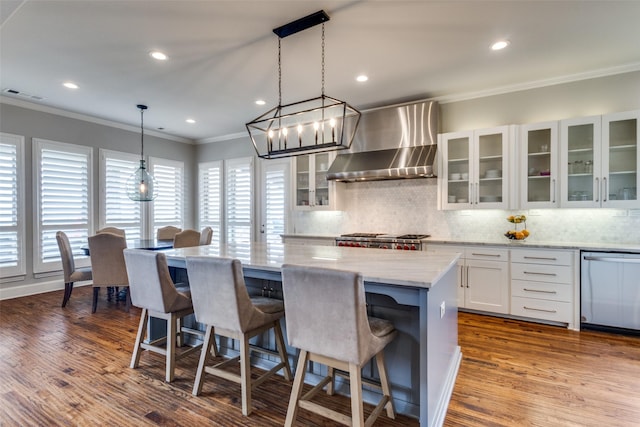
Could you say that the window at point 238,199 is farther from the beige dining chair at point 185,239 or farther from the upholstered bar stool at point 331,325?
the upholstered bar stool at point 331,325

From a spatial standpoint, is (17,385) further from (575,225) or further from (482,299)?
(575,225)

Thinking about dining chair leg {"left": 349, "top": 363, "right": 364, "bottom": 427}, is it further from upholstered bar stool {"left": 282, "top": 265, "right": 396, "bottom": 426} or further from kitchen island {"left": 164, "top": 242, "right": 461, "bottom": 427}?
kitchen island {"left": 164, "top": 242, "right": 461, "bottom": 427}

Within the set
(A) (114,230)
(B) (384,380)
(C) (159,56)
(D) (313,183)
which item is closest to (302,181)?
(D) (313,183)

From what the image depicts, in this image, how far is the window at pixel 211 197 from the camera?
683 centimetres

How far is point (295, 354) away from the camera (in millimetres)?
2443

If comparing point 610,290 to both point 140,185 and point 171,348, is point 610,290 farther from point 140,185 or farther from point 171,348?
point 140,185

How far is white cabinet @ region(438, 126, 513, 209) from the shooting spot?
4.01 metres

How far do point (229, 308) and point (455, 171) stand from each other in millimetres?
3496

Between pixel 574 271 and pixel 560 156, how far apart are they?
4.22 feet

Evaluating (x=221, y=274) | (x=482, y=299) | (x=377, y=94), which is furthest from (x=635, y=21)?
(x=221, y=274)

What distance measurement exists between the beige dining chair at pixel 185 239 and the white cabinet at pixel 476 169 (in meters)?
3.41

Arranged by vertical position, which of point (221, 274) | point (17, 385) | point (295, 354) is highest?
point (221, 274)

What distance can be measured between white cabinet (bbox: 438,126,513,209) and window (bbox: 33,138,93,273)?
18.2 ft

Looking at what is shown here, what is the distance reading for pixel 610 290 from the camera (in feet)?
10.9
